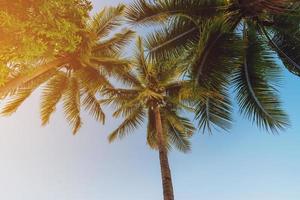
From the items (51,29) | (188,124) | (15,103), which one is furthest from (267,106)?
(15,103)

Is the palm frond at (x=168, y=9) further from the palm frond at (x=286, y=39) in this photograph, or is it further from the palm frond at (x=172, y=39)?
the palm frond at (x=286, y=39)

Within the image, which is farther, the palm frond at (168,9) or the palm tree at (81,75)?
the palm tree at (81,75)

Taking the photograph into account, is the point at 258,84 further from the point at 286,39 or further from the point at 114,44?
the point at 114,44

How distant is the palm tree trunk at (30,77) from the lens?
13391 millimetres

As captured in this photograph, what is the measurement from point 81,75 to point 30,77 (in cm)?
206

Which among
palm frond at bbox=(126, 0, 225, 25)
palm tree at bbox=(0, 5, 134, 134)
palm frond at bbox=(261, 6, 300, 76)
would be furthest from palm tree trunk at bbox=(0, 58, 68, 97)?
palm frond at bbox=(261, 6, 300, 76)

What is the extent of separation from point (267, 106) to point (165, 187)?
4344 millimetres

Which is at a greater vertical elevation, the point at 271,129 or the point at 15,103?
the point at 15,103

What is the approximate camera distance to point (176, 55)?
12953 mm

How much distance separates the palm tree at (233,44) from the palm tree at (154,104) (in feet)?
9.56

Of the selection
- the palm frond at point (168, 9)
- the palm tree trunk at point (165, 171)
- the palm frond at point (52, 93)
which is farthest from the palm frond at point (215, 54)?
the palm frond at point (52, 93)

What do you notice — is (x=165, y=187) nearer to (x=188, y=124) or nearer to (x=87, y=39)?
(x=188, y=124)

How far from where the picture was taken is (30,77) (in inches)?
587

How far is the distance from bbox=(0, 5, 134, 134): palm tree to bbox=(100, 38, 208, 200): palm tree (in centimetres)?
68
